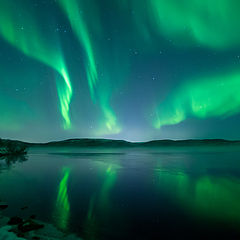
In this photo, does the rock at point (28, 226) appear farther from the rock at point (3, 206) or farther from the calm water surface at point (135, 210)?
the rock at point (3, 206)

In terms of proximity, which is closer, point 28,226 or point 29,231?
point 29,231

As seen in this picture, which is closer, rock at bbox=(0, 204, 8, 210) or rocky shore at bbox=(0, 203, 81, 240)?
rocky shore at bbox=(0, 203, 81, 240)

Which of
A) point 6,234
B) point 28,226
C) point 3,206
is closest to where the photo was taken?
point 6,234

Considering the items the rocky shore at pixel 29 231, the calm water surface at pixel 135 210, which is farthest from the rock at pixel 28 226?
the calm water surface at pixel 135 210

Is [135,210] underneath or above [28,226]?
underneath

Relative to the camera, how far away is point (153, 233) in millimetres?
9336

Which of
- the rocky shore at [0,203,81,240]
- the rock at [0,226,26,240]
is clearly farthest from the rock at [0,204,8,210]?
the rock at [0,226,26,240]

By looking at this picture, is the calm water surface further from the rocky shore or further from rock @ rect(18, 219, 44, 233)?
rock @ rect(18, 219, 44, 233)

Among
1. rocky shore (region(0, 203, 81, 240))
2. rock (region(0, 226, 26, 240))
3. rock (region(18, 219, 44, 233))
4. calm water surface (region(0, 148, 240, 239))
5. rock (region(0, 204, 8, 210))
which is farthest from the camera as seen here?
rock (region(0, 204, 8, 210))

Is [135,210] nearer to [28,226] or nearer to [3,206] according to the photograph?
[28,226]

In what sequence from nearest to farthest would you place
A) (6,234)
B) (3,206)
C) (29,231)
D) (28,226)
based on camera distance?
(6,234), (29,231), (28,226), (3,206)

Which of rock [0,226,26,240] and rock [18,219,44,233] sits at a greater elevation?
rock [0,226,26,240]

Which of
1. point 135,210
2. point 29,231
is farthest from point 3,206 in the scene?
point 135,210

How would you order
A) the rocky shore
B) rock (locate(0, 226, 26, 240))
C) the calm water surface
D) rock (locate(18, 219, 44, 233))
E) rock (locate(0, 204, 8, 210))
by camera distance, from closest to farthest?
rock (locate(0, 226, 26, 240)) < the rocky shore < rock (locate(18, 219, 44, 233)) < the calm water surface < rock (locate(0, 204, 8, 210))
